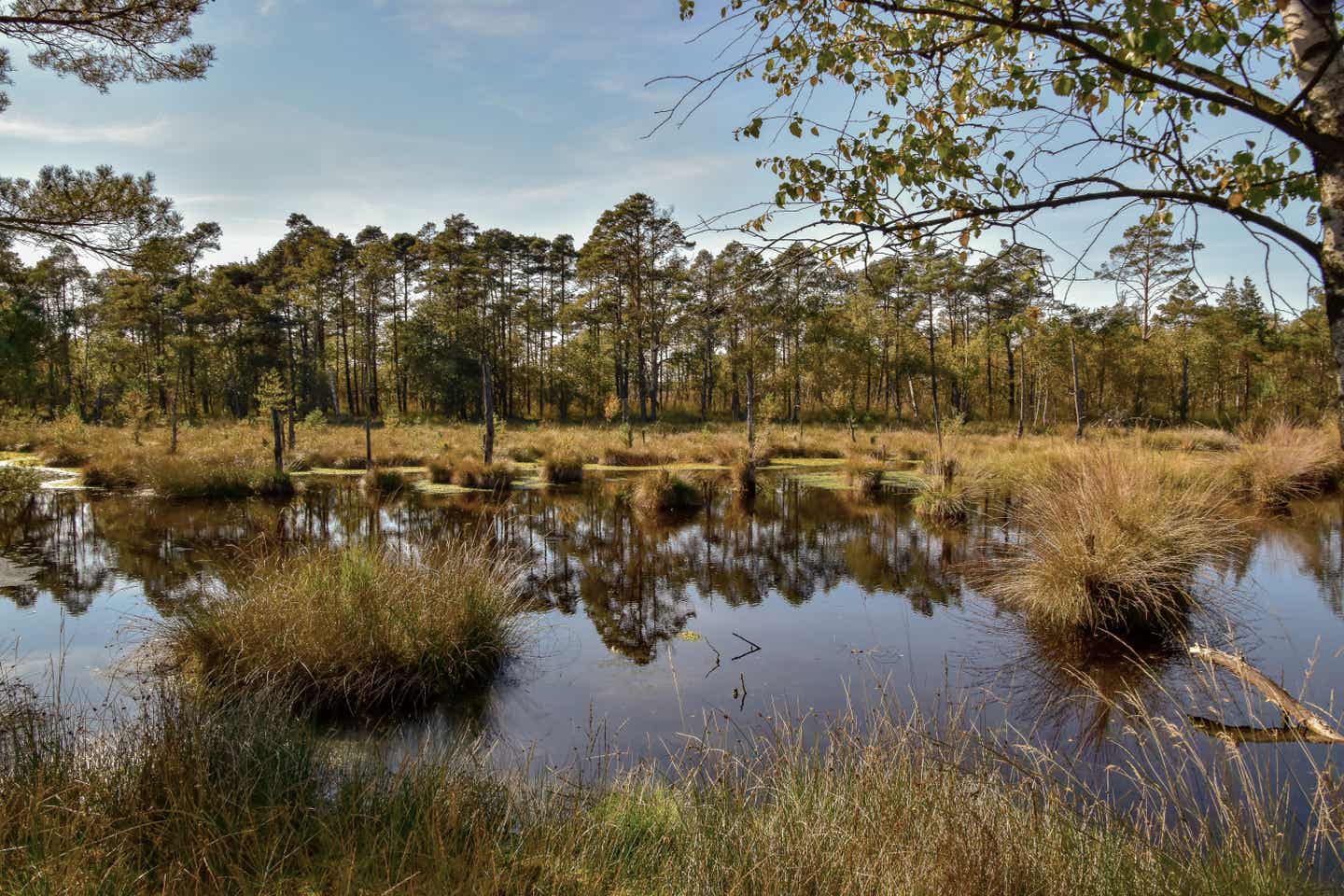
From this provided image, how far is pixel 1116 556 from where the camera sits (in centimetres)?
700

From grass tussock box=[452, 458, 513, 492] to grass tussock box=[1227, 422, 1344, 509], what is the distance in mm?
16655

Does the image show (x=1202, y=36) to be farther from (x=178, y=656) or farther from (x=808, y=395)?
(x=808, y=395)

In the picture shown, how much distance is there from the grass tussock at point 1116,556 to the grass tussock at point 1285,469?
28.0ft

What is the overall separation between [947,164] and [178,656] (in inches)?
259

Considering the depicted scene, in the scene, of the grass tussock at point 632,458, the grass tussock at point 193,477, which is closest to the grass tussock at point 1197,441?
the grass tussock at point 632,458

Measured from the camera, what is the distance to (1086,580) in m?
6.99

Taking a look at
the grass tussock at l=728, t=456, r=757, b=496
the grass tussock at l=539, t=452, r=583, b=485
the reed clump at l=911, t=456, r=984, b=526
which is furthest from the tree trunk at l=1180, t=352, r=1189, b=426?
the grass tussock at l=539, t=452, r=583, b=485

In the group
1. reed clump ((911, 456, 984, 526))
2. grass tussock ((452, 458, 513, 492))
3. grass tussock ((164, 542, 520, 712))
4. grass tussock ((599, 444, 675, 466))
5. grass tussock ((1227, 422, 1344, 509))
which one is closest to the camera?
grass tussock ((164, 542, 520, 712))

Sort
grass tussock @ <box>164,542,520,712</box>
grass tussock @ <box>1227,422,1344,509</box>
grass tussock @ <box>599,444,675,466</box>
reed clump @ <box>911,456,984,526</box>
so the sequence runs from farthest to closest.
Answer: grass tussock @ <box>599,444,675,466</box>, grass tussock @ <box>1227,422,1344,509</box>, reed clump @ <box>911,456,984,526</box>, grass tussock @ <box>164,542,520,712</box>

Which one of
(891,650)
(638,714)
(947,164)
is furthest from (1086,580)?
(947,164)

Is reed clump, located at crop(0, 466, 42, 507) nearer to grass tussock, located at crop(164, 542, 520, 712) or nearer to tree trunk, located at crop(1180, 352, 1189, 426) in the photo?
grass tussock, located at crop(164, 542, 520, 712)

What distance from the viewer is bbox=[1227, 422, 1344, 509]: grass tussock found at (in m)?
14.5

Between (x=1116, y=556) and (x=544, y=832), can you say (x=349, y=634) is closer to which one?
(x=544, y=832)

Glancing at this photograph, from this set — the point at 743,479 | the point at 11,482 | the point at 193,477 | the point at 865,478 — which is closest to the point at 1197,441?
the point at 865,478
